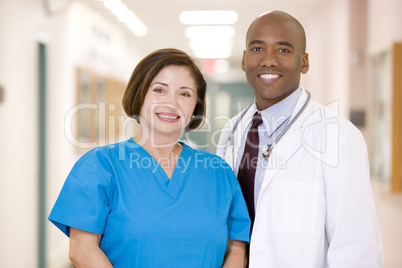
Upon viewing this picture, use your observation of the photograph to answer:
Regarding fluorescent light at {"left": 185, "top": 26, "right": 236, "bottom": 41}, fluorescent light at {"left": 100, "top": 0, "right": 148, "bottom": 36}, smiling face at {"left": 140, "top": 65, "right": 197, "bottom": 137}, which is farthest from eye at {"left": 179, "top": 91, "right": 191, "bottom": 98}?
fluorescent light at {"left": 185, "top": 26, "right": 236, "bottom": 41}

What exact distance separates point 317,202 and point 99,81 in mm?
3988

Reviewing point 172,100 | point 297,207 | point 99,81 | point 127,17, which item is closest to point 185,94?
point 172,100

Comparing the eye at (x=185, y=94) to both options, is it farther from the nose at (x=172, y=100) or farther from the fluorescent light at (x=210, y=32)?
the fluorescent light at (x=210, y=32)

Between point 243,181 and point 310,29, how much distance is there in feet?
13.1

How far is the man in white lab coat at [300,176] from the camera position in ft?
3.96

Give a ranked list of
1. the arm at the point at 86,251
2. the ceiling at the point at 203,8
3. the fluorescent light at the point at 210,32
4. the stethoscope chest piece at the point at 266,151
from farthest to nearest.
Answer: the fluorescent light at the point at 210,32 → the ceiling at the point at 203,8 → the stethoscope chest piece at the point at 266,151 → the arm at the point at 86,251

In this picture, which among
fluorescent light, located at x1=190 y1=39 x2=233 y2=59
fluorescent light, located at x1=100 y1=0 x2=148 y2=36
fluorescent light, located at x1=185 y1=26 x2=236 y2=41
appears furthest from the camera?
fluorescent light, located at x1=190 y1=39 x2=233 y2=59

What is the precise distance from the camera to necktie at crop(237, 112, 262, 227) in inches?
56.1

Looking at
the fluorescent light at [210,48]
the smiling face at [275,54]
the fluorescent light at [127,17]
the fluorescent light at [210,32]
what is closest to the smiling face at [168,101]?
the smiling face at [275,54]

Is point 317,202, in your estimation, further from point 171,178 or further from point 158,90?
point 158,90

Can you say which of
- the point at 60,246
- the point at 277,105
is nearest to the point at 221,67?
the point at 60,246

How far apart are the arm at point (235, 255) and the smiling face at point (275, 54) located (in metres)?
0.49

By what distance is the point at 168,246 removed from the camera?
1.18 m

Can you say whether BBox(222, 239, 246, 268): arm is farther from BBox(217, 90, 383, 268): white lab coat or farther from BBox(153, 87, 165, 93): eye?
BBox(153, 87, 165, 93): eye
